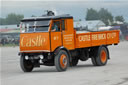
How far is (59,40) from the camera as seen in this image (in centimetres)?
1839

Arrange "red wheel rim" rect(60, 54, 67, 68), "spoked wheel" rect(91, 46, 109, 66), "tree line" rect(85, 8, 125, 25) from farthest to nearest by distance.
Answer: "tree line" rect(85, 8, 125, 25)
"spoked wheel" rect(91, 46, 109, 66)
"red wheel rim" rect(60, 54, 67, 68)

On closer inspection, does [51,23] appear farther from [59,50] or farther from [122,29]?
[122,29]

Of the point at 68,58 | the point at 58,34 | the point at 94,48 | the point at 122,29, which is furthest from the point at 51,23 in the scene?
the point at 122,29

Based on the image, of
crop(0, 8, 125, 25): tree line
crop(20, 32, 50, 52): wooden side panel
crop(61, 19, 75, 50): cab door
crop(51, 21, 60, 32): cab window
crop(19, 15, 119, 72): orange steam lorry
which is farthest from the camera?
crop(0, 8, 125, 25): tree line

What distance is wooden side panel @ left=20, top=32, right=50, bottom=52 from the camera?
17.8 m

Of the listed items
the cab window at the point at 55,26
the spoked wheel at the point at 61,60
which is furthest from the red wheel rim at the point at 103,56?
the cab window at the point at 55,26

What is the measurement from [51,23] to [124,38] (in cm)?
6293

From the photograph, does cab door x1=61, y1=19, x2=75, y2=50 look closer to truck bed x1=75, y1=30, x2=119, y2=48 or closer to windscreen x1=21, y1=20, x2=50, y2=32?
truck bed x1=75, y1=30, x2=119, y2=48

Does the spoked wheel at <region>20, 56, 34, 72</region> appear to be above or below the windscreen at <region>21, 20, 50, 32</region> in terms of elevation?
below

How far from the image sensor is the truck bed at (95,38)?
64.6 ft

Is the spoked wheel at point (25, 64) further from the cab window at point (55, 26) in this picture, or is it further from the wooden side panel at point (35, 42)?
the cab window at point (55, 26)

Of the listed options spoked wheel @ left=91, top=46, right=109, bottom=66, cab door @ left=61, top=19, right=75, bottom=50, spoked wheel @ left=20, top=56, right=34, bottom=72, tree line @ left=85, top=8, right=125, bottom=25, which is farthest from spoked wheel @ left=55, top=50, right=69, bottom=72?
tree line @ left=85, top=8, right=125, bottom=25

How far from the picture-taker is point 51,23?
18250mm

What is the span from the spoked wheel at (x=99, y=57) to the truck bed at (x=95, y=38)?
306mm
